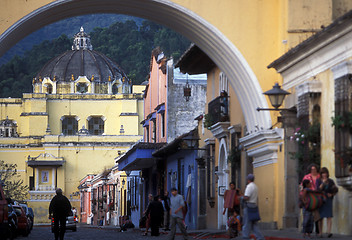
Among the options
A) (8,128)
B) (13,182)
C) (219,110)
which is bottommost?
(13,182)

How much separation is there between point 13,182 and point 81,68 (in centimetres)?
1801

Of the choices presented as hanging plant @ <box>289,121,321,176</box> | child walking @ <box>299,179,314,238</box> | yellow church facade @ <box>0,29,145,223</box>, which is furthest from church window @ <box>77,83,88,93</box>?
child walking @ <box>299,179,314,238</box>

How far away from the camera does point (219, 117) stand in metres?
26.7

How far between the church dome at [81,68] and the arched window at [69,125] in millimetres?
5946

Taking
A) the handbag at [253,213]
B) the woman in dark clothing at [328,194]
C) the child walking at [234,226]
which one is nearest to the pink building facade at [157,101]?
the child walking at [234,226]

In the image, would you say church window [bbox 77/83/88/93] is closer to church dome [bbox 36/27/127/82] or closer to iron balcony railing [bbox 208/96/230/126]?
church dome [bbox 36/27/127/82]

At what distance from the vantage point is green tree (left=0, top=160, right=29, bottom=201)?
258ft

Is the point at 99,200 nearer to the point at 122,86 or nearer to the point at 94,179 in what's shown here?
the point at 94,179

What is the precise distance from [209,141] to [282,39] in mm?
8730

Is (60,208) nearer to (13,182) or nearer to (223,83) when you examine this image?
(223,83)

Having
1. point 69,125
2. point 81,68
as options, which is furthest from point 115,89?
point 69,125

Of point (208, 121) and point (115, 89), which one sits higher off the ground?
point (115, 89)

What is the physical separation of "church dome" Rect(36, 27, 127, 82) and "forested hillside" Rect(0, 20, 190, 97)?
2312 cm

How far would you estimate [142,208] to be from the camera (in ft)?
151
